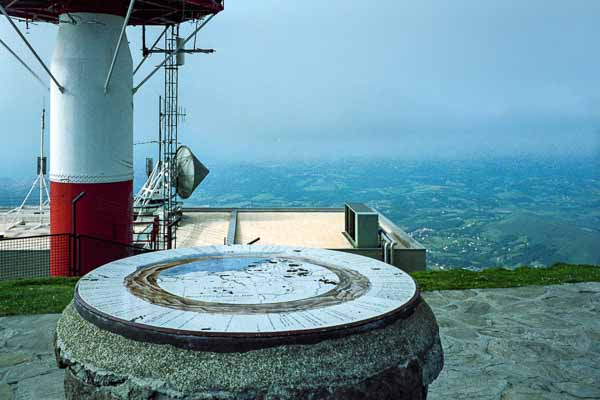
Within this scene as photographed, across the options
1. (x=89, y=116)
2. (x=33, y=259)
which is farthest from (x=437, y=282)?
(x=33, y=259)

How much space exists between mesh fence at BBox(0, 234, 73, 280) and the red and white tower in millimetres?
76

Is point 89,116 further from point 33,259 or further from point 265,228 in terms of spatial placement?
point 265,228

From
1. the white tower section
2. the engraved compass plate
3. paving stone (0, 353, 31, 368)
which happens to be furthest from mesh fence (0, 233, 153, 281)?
the engraved compass plate

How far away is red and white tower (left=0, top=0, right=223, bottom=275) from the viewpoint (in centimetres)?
1231

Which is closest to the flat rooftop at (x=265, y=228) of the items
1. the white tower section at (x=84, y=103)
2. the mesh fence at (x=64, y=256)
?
the mesh fence at (x=64, y=256)

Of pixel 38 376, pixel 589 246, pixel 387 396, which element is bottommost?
pixel 589 246

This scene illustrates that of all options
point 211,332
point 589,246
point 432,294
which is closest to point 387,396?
point 211,332

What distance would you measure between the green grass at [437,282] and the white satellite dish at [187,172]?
29.9 ft

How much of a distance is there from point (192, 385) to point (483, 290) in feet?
26.2

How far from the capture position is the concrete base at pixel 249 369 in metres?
3.28

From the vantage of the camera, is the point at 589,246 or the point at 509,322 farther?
the point at 589,246

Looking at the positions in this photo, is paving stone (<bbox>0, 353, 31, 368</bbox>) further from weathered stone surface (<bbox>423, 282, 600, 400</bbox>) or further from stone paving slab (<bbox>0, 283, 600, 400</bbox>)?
weathered stone surface (<bbox>423, 282, 600, 400</bbox>)

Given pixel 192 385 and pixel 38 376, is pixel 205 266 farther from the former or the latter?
pixel 38 376

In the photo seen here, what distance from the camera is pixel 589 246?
7306 cm
